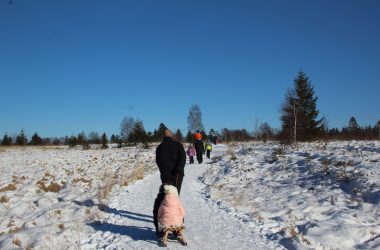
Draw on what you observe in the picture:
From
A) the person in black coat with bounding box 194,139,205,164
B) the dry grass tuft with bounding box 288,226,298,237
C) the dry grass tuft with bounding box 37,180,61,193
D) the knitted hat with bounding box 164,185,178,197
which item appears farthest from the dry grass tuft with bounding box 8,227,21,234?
the person in black coat with bounding box 194,139,205,164

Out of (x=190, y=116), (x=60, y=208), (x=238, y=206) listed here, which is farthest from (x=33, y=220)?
(x=190, y=116)

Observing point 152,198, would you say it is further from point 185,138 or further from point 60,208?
Result: point 185,138

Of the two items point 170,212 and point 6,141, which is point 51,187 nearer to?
point 170,212

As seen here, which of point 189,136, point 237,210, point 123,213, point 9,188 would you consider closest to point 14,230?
point 123,213

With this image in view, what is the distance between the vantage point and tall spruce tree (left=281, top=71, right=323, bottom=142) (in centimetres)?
5000

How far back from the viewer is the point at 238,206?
1188 centimetres

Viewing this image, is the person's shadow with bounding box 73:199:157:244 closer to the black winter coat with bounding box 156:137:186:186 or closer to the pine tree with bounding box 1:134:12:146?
the black winter coat with bounding box 156:137:186:186

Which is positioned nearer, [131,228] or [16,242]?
[16,242]

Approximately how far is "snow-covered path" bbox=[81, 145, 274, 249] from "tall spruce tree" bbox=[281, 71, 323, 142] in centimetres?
3849

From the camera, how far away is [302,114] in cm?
5103

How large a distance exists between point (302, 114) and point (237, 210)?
138 ft

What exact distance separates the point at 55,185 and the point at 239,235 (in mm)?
13497

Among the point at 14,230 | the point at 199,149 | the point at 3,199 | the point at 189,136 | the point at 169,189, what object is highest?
the point at 189,136

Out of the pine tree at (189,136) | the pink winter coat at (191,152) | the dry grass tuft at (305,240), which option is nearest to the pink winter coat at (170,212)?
the dry grass tuft at (305,240)
